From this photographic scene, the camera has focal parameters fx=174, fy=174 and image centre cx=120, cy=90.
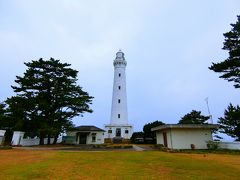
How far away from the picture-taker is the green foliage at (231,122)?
78.6 ft

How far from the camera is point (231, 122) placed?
25.5 meters

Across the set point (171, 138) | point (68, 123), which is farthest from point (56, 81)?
point (171, 138)

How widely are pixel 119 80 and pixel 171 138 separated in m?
21.0

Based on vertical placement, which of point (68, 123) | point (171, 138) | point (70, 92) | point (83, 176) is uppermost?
point (70, 92)

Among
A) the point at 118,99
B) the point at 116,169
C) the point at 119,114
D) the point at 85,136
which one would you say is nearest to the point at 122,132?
the point at 119,114

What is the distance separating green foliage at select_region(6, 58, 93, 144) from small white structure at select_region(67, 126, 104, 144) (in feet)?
14.5

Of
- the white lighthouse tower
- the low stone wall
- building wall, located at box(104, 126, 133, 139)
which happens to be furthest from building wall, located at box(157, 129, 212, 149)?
the white lighthouse tower

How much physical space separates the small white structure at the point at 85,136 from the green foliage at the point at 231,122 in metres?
20.3

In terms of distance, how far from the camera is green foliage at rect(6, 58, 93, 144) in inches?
950

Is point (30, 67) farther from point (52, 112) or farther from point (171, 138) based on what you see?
point (171, 138)

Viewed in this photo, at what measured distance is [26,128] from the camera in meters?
24.9

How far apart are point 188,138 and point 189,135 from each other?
361 mm

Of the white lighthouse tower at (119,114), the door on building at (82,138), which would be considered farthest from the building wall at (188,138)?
the door on building at (82,138)

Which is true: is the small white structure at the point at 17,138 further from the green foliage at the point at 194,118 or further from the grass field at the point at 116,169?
the green foliage at the point at 194,118
